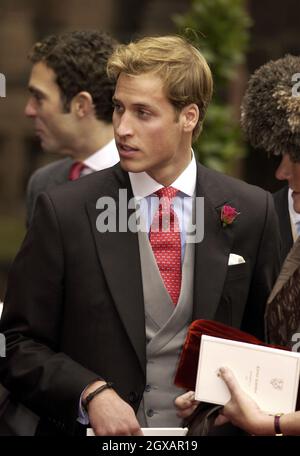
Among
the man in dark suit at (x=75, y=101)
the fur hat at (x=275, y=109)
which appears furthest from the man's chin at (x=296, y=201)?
the man in dark suit at (x=75, y=101)

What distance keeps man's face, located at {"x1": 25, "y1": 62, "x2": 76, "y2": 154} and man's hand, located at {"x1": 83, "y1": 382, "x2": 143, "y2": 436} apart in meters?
2.24

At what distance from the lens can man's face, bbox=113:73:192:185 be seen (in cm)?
371

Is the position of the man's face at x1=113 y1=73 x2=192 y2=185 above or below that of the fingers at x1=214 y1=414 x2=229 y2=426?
above

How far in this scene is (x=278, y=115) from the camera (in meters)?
3.91

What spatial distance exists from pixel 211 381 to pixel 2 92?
178 cm

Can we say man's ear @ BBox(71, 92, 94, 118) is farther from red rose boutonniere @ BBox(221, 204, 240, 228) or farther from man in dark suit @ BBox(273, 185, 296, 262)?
red rose boutonniere @ BBox(221, 204, 240, 228)

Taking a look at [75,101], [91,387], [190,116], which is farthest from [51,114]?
[91,387]

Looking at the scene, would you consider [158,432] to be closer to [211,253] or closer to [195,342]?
[195,342]

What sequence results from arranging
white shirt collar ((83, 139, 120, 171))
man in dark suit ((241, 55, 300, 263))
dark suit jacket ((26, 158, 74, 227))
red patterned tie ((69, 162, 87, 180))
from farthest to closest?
dark suit jacket ((26, 158, 74, 227)) < red patterned tie ((69, 162, 87, 180)) < white shirt collar ((83, 139, 120, 171)) < man in dark suit ((241, 55, 300, 263))

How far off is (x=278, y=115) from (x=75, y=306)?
101cm

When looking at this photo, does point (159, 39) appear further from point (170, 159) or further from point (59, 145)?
point (59, 145)

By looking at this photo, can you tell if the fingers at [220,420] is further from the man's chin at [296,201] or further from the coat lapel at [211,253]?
the man's chin at [296,201]

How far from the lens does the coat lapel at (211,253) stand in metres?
3.74

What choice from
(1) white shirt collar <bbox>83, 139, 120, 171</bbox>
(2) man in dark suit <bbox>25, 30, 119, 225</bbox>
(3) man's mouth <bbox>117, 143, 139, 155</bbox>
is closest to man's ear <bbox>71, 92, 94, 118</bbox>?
(2) man in dark suit <bbox>25, 30, 119, 225</bbox>
